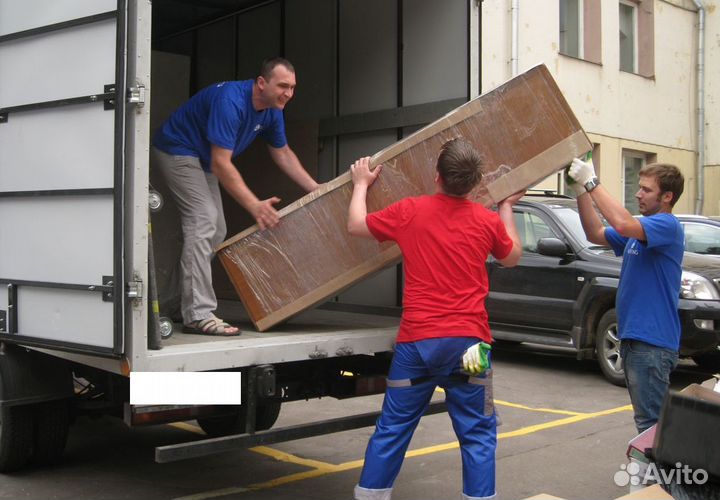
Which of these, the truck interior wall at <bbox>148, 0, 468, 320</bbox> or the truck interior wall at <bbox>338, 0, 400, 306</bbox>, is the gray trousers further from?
the truck interior wall at <bbox>338, 0, 400, 306</bbox>

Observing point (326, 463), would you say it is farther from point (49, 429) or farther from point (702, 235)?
point (702, 235)

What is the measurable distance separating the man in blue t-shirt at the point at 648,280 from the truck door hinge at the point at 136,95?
87.6 inches

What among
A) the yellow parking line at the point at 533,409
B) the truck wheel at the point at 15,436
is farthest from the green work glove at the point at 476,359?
the yellow parking line at the point at 533,409

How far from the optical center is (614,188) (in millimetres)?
17719

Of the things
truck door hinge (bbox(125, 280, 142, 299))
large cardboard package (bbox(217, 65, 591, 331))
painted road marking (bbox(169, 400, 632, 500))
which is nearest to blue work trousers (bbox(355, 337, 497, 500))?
large cardboard package (bbox(217, 65, 591, 331))

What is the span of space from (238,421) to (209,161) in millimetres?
1832

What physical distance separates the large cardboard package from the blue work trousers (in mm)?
847

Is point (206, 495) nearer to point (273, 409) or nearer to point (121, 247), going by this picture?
point (273, 409)

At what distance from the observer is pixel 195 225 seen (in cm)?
532

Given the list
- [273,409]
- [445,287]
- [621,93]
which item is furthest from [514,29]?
[445,287]

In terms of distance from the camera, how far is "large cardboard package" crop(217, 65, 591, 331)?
4.82 m

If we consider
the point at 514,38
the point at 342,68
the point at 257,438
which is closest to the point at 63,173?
the point at 257,438

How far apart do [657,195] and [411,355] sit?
165 centimetres

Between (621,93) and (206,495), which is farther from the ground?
(621,93)
